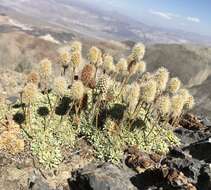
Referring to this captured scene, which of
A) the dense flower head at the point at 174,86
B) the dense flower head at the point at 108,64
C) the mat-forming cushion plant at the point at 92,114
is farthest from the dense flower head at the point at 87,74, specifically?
the dense flower head at the point at 174,86

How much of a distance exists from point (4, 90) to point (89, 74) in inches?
→ 315

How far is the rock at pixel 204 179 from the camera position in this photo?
1205cm

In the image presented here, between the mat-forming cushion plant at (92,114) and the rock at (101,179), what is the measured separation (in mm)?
856

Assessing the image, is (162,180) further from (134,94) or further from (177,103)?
(134,94)

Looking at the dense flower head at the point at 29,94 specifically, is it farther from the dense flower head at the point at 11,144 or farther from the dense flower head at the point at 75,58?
the dense flower head at the point at 75,58

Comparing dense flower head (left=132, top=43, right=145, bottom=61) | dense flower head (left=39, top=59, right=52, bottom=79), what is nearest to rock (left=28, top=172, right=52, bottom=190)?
dense flower head (left=39, top=59, right=52, bottom=79)

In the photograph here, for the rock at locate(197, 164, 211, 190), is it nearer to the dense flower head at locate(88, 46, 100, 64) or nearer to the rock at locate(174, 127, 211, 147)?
the rock at locate(174, 127, 211, 147)

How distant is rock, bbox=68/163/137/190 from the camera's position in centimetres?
1191

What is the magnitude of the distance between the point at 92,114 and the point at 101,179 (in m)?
3.47

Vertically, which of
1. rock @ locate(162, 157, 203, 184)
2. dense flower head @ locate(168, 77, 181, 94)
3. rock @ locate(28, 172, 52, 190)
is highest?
dense flower head @ locate(168, 77, 181, 94)

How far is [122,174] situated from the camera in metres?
12.9

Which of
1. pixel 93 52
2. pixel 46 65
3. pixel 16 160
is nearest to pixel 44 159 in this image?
pixel 16 160

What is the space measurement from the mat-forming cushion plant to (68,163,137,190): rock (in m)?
0.86

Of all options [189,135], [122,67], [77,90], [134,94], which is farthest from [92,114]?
[189,135]
